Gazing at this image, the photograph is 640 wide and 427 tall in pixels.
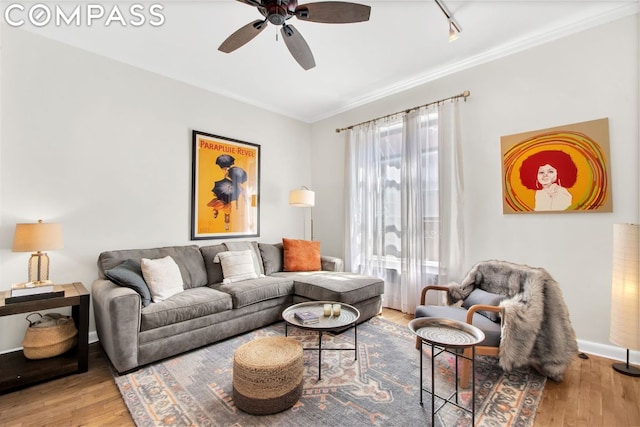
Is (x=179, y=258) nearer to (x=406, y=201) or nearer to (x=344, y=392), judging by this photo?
(x=344, y=392)

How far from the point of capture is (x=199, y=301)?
2629 millimetres

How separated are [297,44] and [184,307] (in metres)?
2.31

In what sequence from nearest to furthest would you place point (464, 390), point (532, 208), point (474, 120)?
point (464, 390) → point (532, 208) → point (474, 120)

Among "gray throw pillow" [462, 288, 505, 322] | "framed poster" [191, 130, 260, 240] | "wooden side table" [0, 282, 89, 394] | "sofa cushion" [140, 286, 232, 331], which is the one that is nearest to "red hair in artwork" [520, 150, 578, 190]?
"gray throw pillow" [462, 288, 505, 322]

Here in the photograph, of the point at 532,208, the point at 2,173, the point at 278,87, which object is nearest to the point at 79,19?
the point at 2,173

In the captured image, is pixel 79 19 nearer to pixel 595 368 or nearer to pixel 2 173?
pixel 2 173

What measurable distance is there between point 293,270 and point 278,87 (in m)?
2.46

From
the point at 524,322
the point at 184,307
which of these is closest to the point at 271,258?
the point at 184,307

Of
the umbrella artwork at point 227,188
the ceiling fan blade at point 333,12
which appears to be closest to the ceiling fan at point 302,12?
the ceiling fan blade at point 333,12

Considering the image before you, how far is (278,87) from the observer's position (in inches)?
153

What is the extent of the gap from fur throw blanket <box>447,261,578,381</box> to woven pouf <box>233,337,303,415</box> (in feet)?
4.66

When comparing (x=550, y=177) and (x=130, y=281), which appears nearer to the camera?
(x=130, y=281)

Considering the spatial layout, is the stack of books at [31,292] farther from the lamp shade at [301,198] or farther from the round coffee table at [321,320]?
the lamp shade at [301,198]

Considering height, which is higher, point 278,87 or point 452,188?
point 278,87
